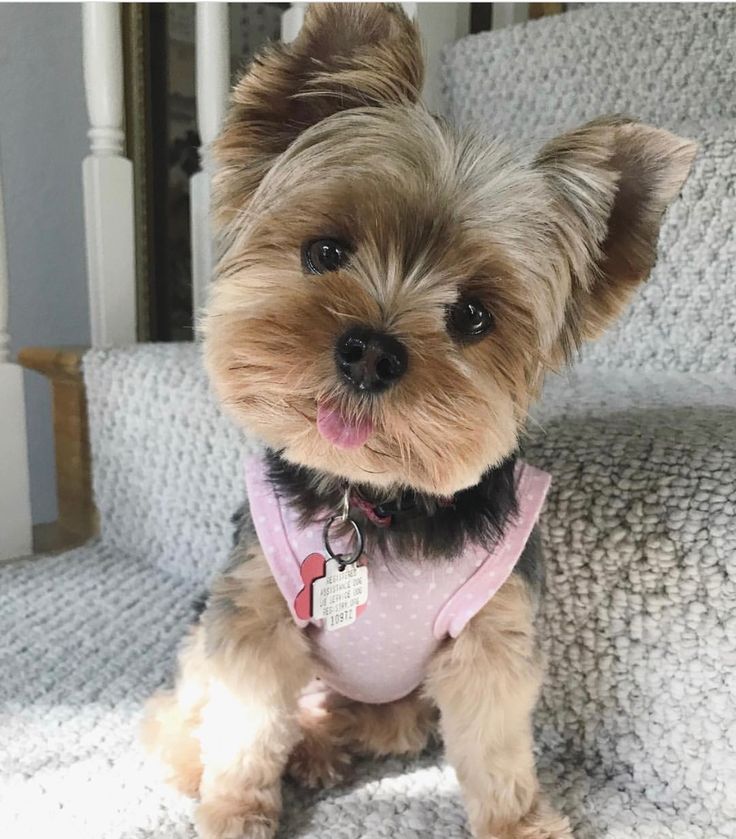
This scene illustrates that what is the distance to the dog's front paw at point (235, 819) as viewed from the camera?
918 mm

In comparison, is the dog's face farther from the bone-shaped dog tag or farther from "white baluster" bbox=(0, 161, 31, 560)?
"white baluster" bbox=(0, 161, 31, 560)

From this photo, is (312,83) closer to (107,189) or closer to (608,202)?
(608,202)

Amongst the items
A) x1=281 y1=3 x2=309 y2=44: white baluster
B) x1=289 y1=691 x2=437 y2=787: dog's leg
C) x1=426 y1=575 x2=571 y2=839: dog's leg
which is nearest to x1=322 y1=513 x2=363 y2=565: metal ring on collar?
x1=426 y1=575 x2=571 y2=839: dog's leg

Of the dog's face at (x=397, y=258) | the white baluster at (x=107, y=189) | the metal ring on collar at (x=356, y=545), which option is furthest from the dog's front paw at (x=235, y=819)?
the white baluster at (x=107, y=189)

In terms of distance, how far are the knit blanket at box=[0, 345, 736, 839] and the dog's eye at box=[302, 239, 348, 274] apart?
40 cm

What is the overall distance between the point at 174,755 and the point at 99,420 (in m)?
0.74

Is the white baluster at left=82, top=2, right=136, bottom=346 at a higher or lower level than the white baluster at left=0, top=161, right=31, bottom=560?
higher

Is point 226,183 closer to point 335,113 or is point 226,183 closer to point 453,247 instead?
point 335,113

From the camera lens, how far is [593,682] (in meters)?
1.04

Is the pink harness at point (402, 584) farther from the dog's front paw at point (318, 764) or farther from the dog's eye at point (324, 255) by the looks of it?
the dog's eye at point (324, 255)

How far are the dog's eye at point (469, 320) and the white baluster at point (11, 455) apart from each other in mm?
1042

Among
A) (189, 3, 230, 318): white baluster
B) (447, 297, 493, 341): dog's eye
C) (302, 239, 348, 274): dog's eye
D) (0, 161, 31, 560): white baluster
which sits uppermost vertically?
(189, 3, 230, 318): white baluster

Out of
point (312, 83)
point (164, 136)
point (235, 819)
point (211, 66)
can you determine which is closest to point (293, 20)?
point (211, 66)

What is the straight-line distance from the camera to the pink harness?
92 cm
